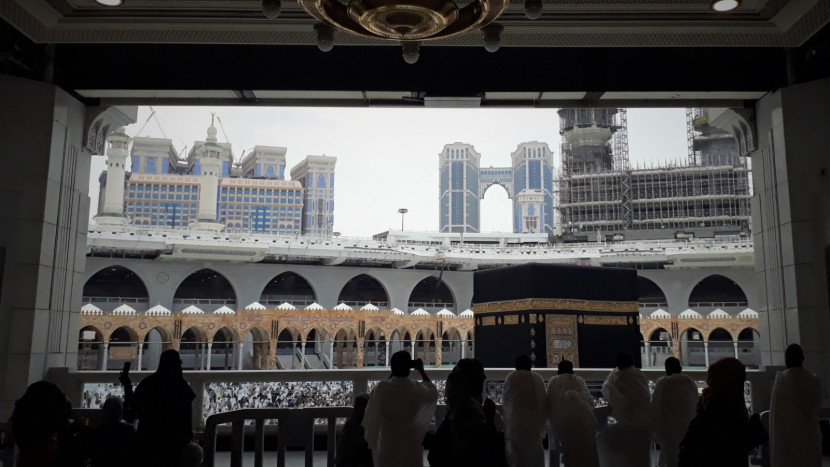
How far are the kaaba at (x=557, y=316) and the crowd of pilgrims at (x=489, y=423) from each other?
7174 millimetres

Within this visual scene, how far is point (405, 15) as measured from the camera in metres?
3.53

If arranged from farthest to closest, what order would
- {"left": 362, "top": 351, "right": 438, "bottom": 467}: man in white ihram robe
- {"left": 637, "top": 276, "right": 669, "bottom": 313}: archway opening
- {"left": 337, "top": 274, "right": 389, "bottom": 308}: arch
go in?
{"left": 337, "top": 274, "right": 389, "bottom": 308}: arch, {"left": 637, "top": 276, "right": 669, "bottom": 313}: archway opening, {"left": 362, "top": 351, "right": 438, "bottom": 467}: man in white ihram robe

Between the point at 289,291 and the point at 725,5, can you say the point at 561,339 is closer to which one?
the point at 725,5

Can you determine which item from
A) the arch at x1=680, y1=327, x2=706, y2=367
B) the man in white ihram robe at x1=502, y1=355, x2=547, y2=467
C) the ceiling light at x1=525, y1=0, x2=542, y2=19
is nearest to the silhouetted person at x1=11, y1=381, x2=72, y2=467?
the man in white ihram robe at x1=502, y1=355, x2=547, y2=467

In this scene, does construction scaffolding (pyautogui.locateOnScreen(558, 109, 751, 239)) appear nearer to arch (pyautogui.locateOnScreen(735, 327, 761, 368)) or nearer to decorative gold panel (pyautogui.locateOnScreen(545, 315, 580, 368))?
arch (pyautogui.locateOnScreen(735, 327, 761, 368))

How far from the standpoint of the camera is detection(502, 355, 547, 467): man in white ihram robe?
4.15m

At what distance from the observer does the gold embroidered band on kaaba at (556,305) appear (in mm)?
11797

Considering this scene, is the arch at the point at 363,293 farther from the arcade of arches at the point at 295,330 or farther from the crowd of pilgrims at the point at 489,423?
the crowd of pilgrims at the point at 489,423

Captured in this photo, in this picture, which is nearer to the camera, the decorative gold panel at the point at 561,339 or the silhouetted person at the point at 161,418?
the silhouetted person at the point at 161,418

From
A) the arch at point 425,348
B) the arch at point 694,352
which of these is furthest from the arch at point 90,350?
the arch at point 694,352

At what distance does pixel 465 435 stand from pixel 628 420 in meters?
1.95

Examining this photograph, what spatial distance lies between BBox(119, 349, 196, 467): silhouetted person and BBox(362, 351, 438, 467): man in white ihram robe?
0.93 meters

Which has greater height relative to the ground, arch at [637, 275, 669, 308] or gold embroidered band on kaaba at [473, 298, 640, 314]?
arch at [637, 275, 669, 308]

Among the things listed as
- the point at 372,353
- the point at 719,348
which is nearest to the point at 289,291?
the point at 372,353
